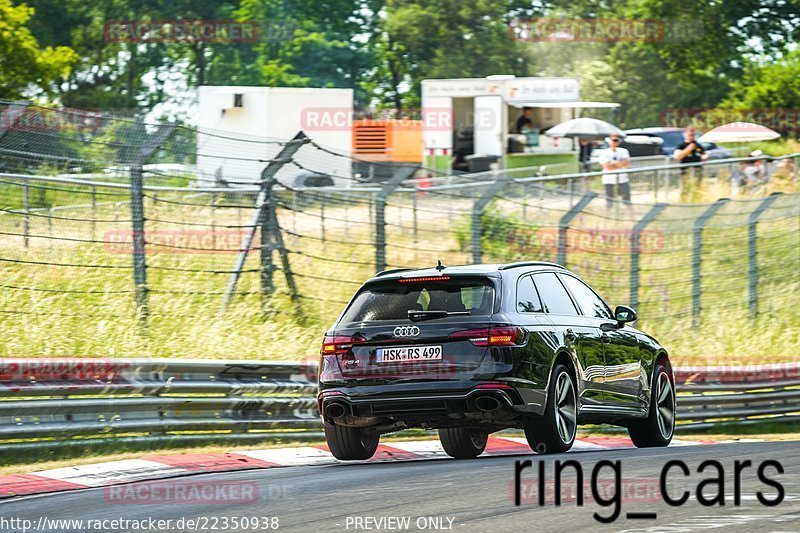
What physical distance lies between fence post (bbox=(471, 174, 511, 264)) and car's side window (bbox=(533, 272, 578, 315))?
6.85 m

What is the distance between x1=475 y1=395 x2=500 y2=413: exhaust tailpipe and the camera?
10.7 m

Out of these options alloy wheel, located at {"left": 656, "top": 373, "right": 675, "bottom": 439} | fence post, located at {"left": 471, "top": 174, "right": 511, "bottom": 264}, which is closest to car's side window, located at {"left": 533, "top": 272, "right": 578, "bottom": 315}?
alloy wheel, located at {"left": 656, "top": 373, "right": 675, "bottom": 439}

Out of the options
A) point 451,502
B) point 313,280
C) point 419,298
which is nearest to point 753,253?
point 313,280

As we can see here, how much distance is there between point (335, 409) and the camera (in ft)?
36.6

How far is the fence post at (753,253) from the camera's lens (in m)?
23.2

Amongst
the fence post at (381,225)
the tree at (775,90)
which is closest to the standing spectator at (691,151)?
the fence post at (381,225)

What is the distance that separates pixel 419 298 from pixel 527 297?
815 mm

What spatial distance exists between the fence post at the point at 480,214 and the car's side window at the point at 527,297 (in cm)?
738

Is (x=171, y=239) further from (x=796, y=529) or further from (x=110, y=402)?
(x=796, y=529)

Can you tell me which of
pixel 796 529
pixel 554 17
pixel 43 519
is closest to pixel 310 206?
pixel 43 519

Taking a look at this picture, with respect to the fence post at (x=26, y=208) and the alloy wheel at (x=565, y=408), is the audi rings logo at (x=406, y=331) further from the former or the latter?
the fence post at (x=26, y=208)

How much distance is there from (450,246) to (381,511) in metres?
11.9

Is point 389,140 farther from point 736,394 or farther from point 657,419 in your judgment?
point 657,419

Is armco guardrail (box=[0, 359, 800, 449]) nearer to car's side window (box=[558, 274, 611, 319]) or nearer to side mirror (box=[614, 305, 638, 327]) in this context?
car's side window (box=[558, 274, 611, 319])
